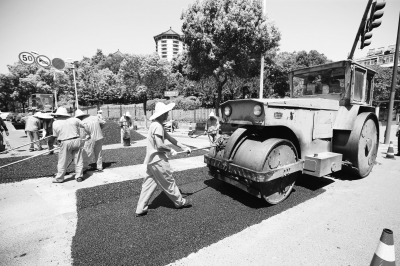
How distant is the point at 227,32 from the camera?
41.2ft

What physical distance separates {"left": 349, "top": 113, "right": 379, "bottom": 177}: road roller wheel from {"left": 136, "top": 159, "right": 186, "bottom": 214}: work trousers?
14.6 feet

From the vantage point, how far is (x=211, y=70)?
1434 centimetres

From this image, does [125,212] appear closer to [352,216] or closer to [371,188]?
[352,216]

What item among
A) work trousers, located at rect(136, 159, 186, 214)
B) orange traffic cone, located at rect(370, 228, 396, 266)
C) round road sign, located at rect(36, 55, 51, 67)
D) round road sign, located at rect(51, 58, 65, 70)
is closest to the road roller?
work trousers, located at rect(136, 159, 186, 214)

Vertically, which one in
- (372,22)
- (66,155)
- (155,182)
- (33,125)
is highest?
(372,22)

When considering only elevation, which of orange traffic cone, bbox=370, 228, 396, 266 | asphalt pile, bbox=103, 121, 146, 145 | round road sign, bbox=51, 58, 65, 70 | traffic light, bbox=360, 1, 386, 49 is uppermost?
round road sign, bbox=51, 58, 65, 70

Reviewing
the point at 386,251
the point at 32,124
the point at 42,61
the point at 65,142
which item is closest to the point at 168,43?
the point at 42,61

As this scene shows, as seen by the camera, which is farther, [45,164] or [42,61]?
[42,61]

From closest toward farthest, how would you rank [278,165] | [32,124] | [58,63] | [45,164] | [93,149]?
1. [278,165]
2. [93,149]
3. [45,164]
4. [32,124]
5. [58,63]

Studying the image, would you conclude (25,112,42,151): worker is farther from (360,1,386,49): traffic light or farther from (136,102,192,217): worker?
(360,1,386,49): traffic light

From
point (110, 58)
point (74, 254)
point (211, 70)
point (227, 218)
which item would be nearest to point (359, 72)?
point (227, 218)

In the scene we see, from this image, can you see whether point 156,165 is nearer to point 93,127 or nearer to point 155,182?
point 155,182

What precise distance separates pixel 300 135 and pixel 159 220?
312 cm

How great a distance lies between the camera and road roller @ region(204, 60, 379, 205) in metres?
3.47
